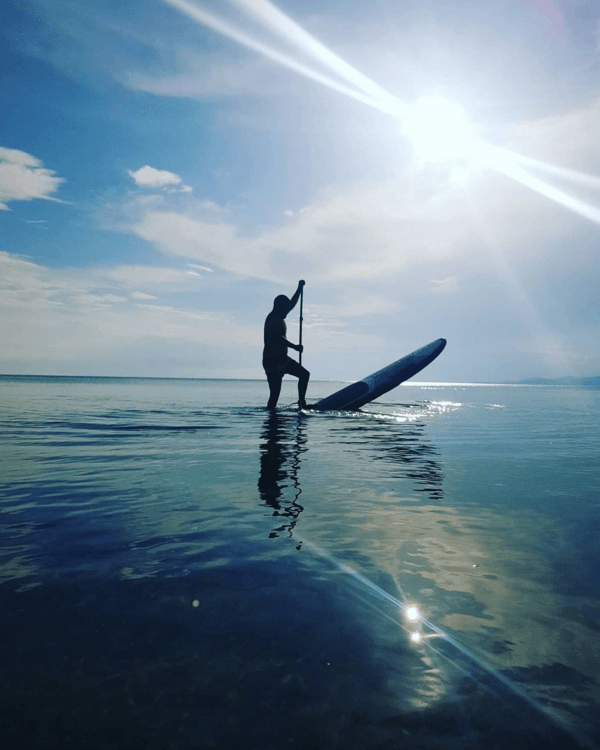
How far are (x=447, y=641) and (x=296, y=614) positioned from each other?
2.54ft

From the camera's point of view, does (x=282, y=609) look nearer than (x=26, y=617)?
No

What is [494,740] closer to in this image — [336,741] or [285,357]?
[336,741]

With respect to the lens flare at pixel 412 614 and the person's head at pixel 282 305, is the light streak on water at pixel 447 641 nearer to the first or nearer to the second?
the lens flare at pixel 412 614

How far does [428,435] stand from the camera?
11930mm

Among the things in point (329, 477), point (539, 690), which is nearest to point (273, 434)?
point (329, 477)

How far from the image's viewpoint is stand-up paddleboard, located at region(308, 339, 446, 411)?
63.4 feet

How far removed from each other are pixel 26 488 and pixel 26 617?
3.42 meters

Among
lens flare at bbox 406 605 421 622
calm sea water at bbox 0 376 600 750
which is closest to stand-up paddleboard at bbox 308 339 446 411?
calm sea water at bbox 0 376 600 750

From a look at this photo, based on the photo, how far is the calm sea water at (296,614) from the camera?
179 cm

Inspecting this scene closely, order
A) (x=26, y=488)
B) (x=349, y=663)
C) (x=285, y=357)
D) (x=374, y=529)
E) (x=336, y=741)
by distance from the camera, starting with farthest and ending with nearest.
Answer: (x=285, y=357) < (x=26, y=488) < (x=374, y=529) < (x=349, y=663) < (x=336, y=741)

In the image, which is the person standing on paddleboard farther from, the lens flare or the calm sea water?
the lens flare

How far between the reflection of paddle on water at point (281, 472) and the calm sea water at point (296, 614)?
0.18ft

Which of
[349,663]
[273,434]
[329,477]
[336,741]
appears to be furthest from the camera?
[273,434]

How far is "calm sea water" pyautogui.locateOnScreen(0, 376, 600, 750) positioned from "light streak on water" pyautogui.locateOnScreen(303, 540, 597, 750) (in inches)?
0.4
